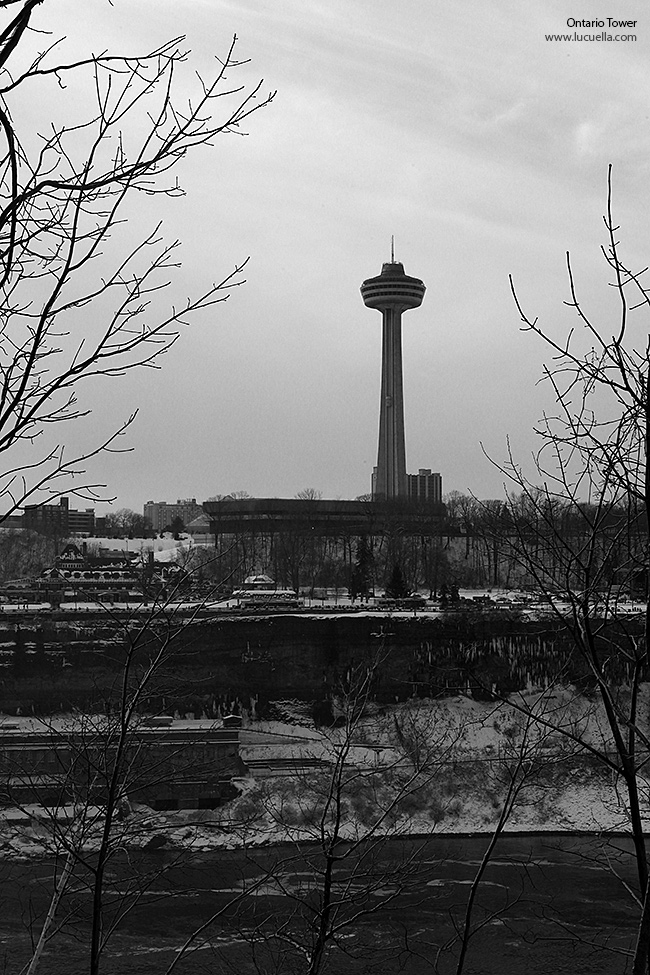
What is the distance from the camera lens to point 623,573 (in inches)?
129

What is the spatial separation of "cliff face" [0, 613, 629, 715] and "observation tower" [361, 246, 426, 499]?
51.1 m

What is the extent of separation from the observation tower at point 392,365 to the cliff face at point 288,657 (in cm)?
5107

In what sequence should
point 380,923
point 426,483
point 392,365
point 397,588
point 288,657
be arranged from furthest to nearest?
point 426,483, point 392,365, point 397,588, point 288,657, point 380,923

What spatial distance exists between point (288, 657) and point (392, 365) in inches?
2260

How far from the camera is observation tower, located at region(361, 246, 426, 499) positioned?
76562mm

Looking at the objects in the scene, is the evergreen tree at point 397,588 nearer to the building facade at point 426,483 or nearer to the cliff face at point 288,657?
the cliff face at point 288,657

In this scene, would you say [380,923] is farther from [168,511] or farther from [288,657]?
[168,511]

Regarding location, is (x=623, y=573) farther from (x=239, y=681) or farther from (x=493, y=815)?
(x=239, y=681)

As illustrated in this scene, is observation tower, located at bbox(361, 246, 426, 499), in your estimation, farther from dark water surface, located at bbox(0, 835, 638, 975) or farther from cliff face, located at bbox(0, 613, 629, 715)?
dark water surface, located at bbox(0, 835, 638, 975)

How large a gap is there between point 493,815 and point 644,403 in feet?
51.0

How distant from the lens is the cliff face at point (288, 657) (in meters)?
22.0

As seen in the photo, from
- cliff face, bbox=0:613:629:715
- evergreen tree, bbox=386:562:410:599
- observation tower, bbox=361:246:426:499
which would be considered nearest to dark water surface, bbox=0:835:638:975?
cliff face, bbox=0:613:629:715

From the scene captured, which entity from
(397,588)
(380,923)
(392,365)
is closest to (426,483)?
(392,365)

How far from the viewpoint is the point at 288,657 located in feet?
77.4
